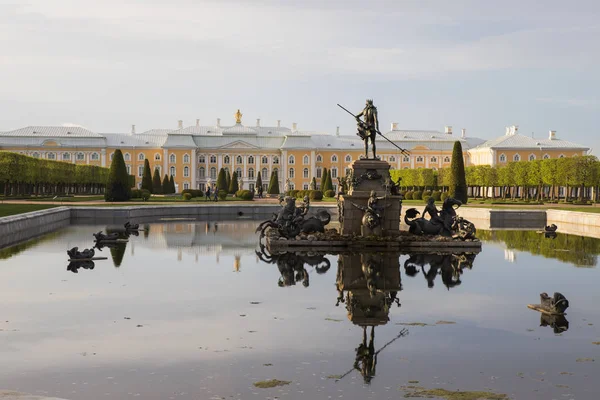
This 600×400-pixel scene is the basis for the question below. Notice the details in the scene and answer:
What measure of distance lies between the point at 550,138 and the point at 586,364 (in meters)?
76.9

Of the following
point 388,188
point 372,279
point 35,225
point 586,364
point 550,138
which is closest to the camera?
point 586,364

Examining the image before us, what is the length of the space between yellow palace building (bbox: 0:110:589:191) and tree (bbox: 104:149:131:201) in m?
45.7

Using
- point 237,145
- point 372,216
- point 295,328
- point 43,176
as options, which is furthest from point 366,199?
point 237,145

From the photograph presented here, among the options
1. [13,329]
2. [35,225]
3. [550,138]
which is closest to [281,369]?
[13,329]

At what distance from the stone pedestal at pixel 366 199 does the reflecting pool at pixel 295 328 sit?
2374mm

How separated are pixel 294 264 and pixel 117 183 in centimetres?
2415

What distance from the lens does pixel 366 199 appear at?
15.2 m

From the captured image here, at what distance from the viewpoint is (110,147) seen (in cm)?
8156

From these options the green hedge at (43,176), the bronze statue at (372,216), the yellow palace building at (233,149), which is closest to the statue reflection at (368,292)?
the bronze statue at (372,216)

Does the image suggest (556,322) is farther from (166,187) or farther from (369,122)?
(166,187)

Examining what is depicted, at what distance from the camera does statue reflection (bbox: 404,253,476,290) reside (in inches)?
421

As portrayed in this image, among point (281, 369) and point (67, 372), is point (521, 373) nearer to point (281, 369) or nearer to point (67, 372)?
point (281, 369)

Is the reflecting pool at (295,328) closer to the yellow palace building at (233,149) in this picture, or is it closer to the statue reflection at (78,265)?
the statue reflection at (78,265)

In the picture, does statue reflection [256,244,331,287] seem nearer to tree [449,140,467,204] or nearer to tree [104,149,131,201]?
tree [449,140,467,204]
